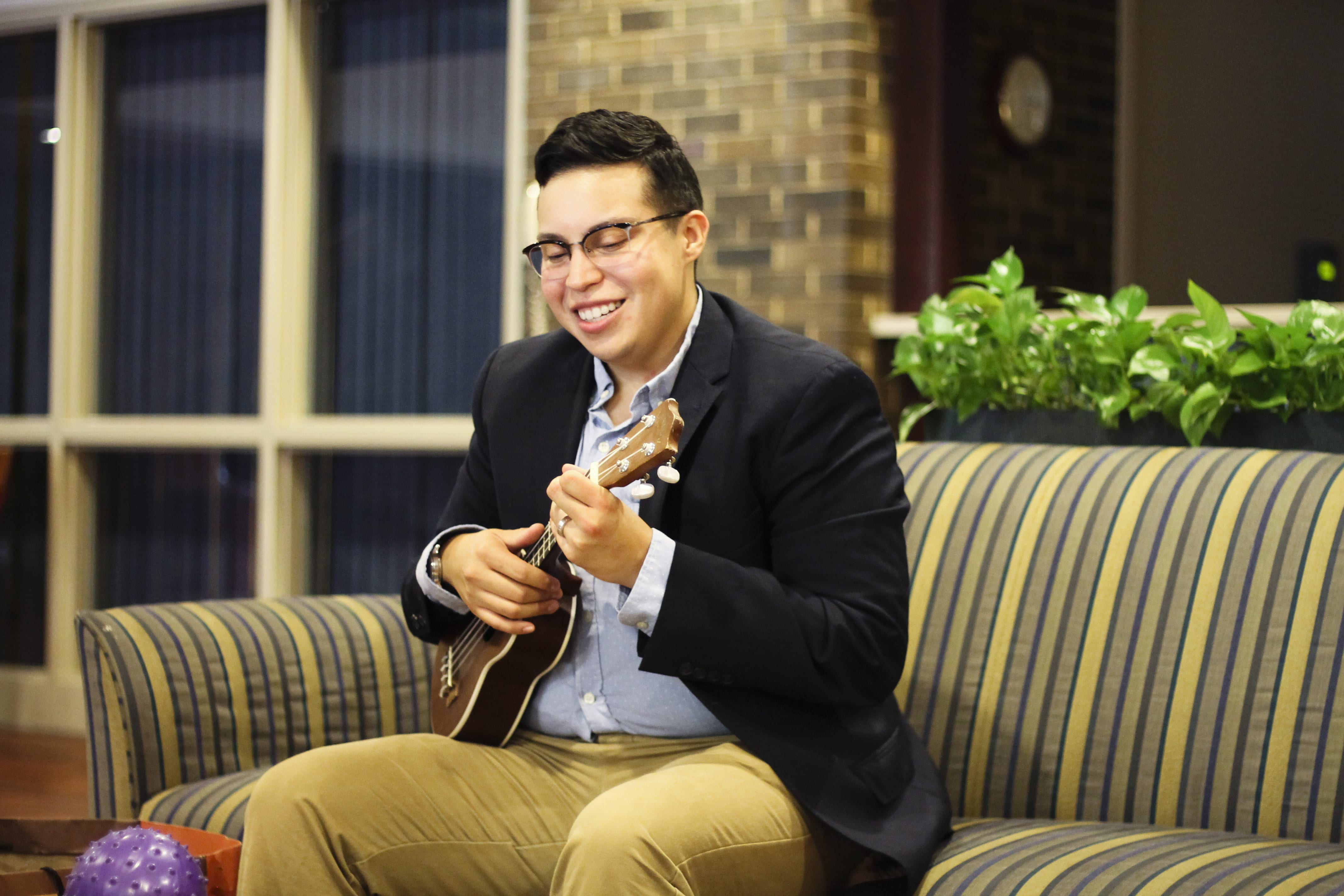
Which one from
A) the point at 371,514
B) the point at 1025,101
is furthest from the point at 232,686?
the point at 1025,101

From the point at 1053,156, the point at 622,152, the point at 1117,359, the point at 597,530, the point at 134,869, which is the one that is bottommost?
the point at 134,869

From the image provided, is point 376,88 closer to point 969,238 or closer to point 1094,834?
point 969,238

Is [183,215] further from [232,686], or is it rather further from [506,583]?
[506,583]

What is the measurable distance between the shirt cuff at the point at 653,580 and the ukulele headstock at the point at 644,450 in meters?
0.09

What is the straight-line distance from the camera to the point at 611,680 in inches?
77.1

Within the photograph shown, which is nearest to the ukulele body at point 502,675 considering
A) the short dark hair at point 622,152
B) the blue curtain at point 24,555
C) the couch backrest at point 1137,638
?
the short dark hair at point 622,152

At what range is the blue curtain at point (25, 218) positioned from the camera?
5641 mm

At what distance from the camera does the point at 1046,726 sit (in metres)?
2.18

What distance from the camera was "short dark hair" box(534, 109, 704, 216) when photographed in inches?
74.6

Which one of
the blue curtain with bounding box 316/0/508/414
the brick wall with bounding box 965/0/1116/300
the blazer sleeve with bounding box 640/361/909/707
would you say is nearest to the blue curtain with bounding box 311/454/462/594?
the blue curtain with bounding box 316/0/508/414

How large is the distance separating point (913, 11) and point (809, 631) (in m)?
2.92

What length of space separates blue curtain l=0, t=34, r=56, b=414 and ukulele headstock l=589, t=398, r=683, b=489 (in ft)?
14.8

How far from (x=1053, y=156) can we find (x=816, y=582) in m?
3.46

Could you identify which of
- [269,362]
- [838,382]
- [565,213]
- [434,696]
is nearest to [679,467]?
[838,382]
